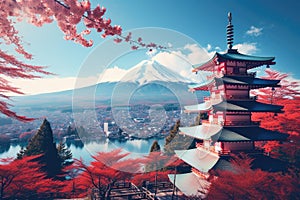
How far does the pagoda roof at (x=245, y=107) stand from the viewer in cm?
732

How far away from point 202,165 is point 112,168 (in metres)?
4.96

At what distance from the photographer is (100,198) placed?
9594 mm

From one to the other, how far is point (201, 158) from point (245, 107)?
2.82 meters

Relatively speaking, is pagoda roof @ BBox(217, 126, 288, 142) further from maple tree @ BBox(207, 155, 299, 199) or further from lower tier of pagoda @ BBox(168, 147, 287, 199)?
maple tree @ BBox(207, 155, 299, 199)

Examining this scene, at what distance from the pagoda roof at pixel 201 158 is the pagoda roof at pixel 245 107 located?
6.37ft

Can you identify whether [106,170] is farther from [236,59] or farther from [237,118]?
[236,59]

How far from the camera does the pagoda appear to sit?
7.18 metres

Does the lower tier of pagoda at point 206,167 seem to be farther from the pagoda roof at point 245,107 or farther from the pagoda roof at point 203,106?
the pagoda roof at point 203,106

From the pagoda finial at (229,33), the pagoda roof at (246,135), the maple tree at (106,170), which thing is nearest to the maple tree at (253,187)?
the pagoda roof at (246,135)

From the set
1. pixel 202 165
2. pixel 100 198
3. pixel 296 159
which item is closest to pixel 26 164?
pixel 100 198

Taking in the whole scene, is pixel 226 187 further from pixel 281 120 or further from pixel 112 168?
pixel 281 120

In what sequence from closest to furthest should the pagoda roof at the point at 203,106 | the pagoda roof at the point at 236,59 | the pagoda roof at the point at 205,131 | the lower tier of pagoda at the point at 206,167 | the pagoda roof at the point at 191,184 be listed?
the lower tier of pagoda at the point at 206,167
the pagoda roof at the point at 191,184
the pagoda roof at the point at 205,131
the pagoda roof at the point at 236,59
the pagoda roof at the point at 203,106

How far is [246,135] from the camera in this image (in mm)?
7367

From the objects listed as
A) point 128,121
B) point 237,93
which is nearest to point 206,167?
point 237,93
